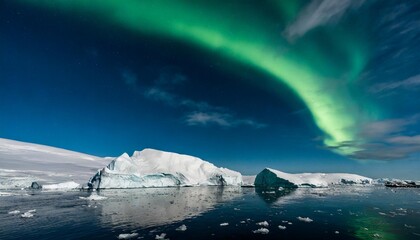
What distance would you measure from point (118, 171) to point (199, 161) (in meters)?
38.8

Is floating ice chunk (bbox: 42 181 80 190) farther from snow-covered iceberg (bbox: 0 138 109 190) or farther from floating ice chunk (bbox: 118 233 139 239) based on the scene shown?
floating ice chunk (bbox: 118 233 139 239)

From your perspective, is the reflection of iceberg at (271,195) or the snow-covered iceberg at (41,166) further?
the snow-covered iceberg at (41,166)

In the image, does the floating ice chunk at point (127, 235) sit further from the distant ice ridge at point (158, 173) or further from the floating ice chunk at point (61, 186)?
the floating ice chunk at point (61, 186)

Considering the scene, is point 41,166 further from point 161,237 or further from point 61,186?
point 161,237

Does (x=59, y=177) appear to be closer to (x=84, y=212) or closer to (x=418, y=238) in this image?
(x=84, y=212)

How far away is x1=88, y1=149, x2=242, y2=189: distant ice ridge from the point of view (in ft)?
273

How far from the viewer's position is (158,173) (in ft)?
297

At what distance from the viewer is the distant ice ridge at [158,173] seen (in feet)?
273

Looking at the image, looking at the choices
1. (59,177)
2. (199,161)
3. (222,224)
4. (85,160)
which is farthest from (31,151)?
(222,224)

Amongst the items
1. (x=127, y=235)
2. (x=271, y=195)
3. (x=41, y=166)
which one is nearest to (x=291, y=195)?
(x=271, y=195)

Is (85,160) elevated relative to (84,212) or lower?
elevated

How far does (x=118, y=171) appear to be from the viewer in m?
84.9

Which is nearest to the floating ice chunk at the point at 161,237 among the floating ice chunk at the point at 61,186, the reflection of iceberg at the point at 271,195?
the reflection of iceberg at the point at 271,195

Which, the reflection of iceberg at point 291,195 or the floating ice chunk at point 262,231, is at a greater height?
the reflection of iceberg at point 291,195
